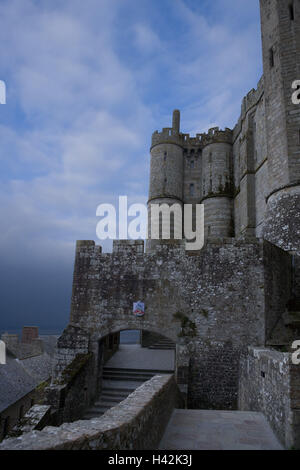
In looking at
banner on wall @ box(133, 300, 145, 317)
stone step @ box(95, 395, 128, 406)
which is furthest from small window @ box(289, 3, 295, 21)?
stone step @ box(95, 395, 128, 406)

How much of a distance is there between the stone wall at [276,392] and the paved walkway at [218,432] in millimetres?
279

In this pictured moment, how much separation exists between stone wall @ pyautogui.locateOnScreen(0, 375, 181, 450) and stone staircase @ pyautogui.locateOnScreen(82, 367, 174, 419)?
6.12m

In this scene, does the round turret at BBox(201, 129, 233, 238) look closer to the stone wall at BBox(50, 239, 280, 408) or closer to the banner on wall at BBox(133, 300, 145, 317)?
the stone wall at BBox(50, 239, 280, 408)

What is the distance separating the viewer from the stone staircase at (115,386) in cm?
1217

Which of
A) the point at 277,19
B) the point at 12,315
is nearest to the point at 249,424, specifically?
the point at 277,19

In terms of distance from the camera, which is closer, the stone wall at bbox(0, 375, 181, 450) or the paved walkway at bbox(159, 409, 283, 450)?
the stone wall at bbox(0, 375, 181, 450)

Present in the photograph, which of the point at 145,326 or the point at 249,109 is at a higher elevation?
the point at 249,109

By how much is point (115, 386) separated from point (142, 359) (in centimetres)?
332

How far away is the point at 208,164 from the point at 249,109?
5.91 m

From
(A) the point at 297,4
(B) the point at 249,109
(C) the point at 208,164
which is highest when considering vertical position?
(A) the point at 297,4

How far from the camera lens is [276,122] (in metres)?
16.3

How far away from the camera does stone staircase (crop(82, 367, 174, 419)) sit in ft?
39.9
